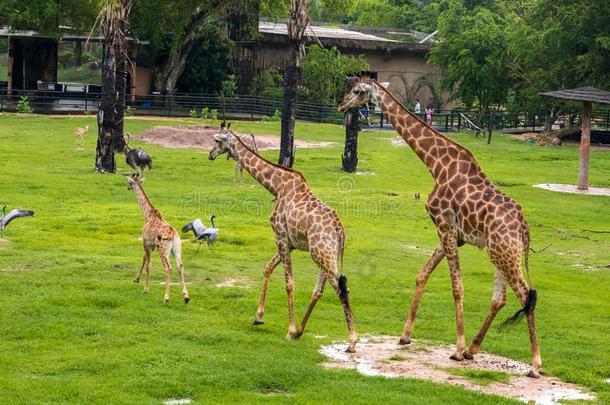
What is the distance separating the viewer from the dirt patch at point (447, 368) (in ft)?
39.4

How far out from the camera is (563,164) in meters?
40.1

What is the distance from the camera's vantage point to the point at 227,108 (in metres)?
52.2

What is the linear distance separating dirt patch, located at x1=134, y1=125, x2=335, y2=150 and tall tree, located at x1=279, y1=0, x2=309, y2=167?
556 cm

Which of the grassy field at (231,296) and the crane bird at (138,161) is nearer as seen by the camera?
A: the grassy field at (231,296)

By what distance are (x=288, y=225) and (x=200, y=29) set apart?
41672 millimetres

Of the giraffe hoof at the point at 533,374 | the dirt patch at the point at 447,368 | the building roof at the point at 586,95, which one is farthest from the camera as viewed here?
the building roof at the point at 586,95

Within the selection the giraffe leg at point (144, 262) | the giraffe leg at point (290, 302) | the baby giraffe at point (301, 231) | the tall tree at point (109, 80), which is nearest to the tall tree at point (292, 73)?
the tall tree at point (109, 80)

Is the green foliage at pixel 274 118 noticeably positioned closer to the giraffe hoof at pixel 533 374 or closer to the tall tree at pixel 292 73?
the tall tree at pixel 292 73

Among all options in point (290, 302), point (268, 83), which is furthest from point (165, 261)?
point (268, 83)

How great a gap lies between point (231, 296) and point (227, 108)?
3680cm

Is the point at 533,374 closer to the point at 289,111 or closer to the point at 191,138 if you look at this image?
the point at 289,111

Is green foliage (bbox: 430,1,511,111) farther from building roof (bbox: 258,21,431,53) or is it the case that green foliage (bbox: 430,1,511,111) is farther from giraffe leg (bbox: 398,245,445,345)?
giraffe leg (bbox: 398,245,445,345)

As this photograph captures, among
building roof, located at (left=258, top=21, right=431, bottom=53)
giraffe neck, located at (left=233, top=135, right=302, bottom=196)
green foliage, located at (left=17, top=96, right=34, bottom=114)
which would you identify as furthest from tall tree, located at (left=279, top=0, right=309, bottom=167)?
building roof, located at (left=258, top=21, right=431, bottom=53)

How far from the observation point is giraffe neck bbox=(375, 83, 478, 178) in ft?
45.1
